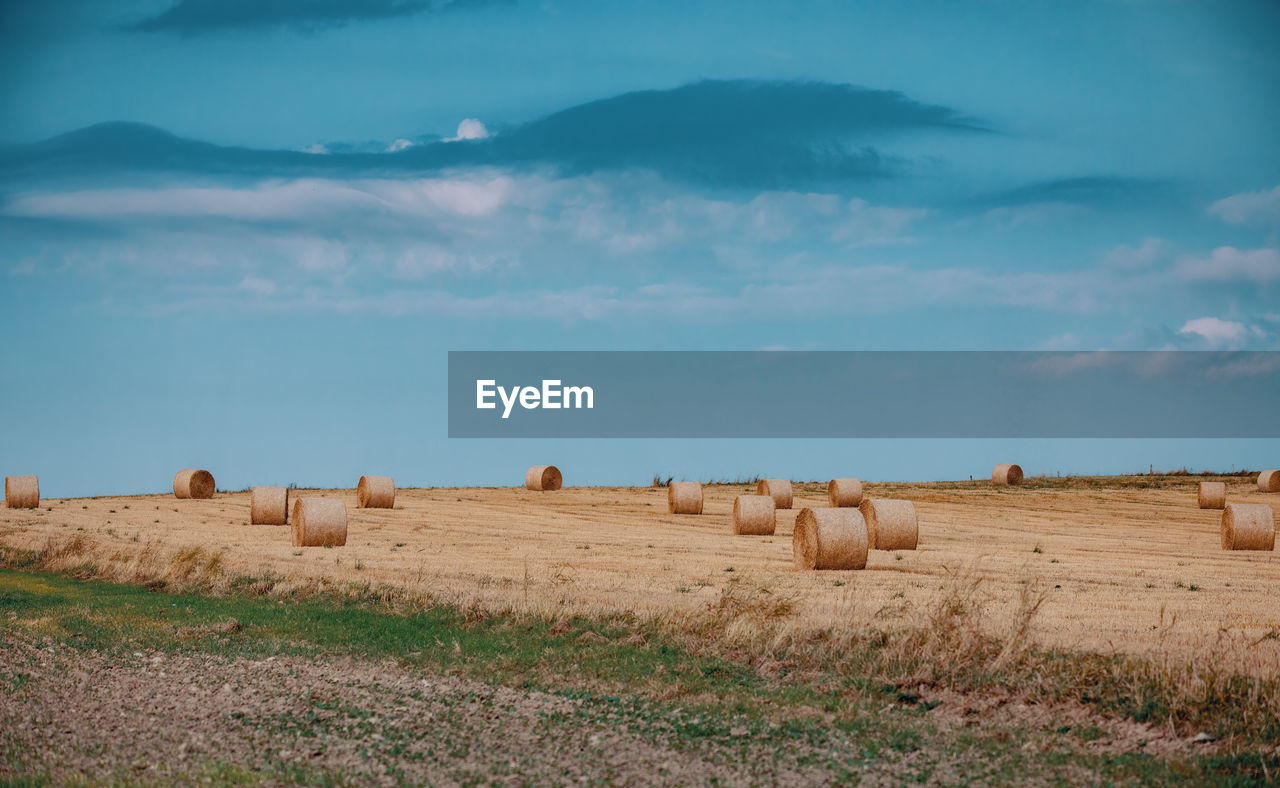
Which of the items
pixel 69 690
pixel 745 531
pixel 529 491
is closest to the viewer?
pixel 69 690

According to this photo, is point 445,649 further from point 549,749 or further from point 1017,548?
point 1017,548

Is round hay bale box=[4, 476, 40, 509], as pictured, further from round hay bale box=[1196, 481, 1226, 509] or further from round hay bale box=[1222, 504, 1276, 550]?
round hay bale box=[1196, 481, 1226, 509]

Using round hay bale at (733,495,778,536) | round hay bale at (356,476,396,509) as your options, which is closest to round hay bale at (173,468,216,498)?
round hay bale at (356,476,396,509)

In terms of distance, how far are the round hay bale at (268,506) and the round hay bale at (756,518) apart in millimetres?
14136

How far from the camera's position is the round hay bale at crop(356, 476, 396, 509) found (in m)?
40.3

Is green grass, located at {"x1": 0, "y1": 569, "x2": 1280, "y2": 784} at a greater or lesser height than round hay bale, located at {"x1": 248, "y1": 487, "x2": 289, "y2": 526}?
lesser

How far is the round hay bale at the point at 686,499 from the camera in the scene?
39.9 metres

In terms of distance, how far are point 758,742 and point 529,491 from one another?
4305 centimetres

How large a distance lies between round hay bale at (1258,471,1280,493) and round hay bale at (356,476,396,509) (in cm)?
3981

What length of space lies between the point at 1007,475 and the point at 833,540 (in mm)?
38023

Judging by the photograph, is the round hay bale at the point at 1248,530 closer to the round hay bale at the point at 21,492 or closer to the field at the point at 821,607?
the field at the point at 821,607

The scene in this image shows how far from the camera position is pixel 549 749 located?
8.59m

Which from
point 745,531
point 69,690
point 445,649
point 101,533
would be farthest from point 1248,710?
point 101,533

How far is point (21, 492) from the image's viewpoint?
41.3 metres
